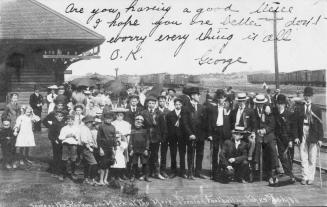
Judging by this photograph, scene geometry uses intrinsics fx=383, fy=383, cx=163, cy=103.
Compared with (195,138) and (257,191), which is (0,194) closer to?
(195,138)

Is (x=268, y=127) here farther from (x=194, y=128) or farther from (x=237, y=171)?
(x=194, y=128)

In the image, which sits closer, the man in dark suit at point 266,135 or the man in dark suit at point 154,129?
the man in dark suit at point 266,135

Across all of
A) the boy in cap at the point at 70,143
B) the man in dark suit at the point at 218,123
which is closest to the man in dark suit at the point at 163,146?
the man in dark suit at the point at 218,123

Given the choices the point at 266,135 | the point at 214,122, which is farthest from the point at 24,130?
the point at 266,135

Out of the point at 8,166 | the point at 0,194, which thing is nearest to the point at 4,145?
the point at 8,166

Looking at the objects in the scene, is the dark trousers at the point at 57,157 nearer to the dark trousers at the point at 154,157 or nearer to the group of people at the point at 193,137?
the group of people at the point at 193,137

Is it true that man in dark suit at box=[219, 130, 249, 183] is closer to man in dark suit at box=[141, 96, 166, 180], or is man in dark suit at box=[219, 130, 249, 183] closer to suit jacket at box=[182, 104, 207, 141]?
suit jacket at box=[182, 104, 207, 141]
